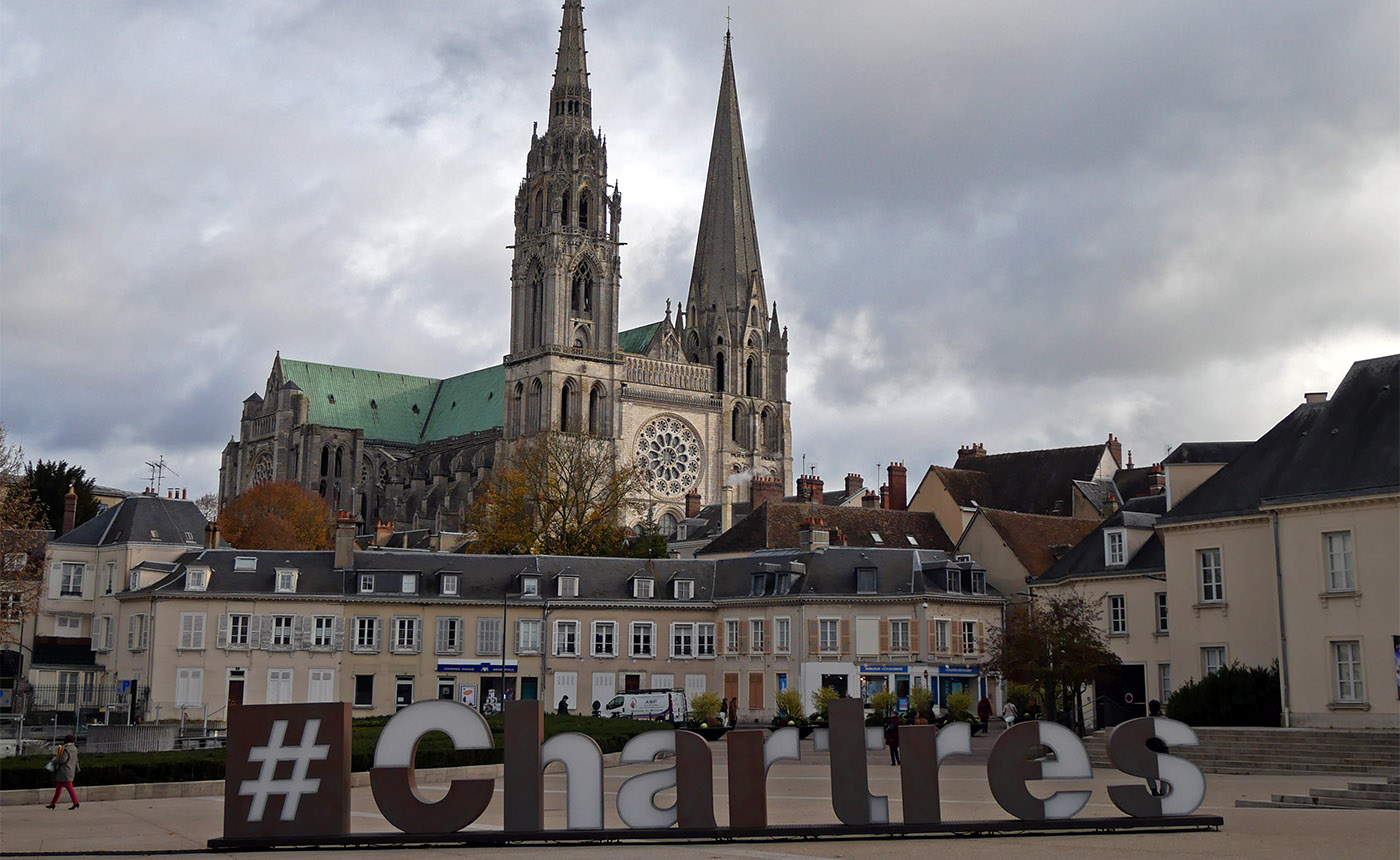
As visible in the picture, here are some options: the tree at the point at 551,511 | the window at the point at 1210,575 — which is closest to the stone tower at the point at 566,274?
the tree at the point at 551,511

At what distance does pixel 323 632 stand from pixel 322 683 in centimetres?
164

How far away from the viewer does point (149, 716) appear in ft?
157

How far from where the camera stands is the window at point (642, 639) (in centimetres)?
5178

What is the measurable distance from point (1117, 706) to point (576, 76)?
86.9 meters

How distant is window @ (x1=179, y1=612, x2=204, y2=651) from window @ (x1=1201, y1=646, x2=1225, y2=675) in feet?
101

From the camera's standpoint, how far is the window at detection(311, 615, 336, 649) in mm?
49906

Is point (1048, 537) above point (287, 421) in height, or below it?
below

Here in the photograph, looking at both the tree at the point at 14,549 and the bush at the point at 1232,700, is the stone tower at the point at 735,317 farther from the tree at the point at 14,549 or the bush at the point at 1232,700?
the bush at the point at 1232,700

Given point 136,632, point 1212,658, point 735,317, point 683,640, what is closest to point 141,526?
point 136,632

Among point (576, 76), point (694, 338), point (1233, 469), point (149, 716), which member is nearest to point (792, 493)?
point (694, 338)

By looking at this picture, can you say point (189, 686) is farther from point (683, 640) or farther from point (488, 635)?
point (683, 640)

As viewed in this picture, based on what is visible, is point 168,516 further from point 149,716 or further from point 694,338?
point 694,338

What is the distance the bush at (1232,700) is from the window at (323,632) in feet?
93.6

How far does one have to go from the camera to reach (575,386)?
108 m
